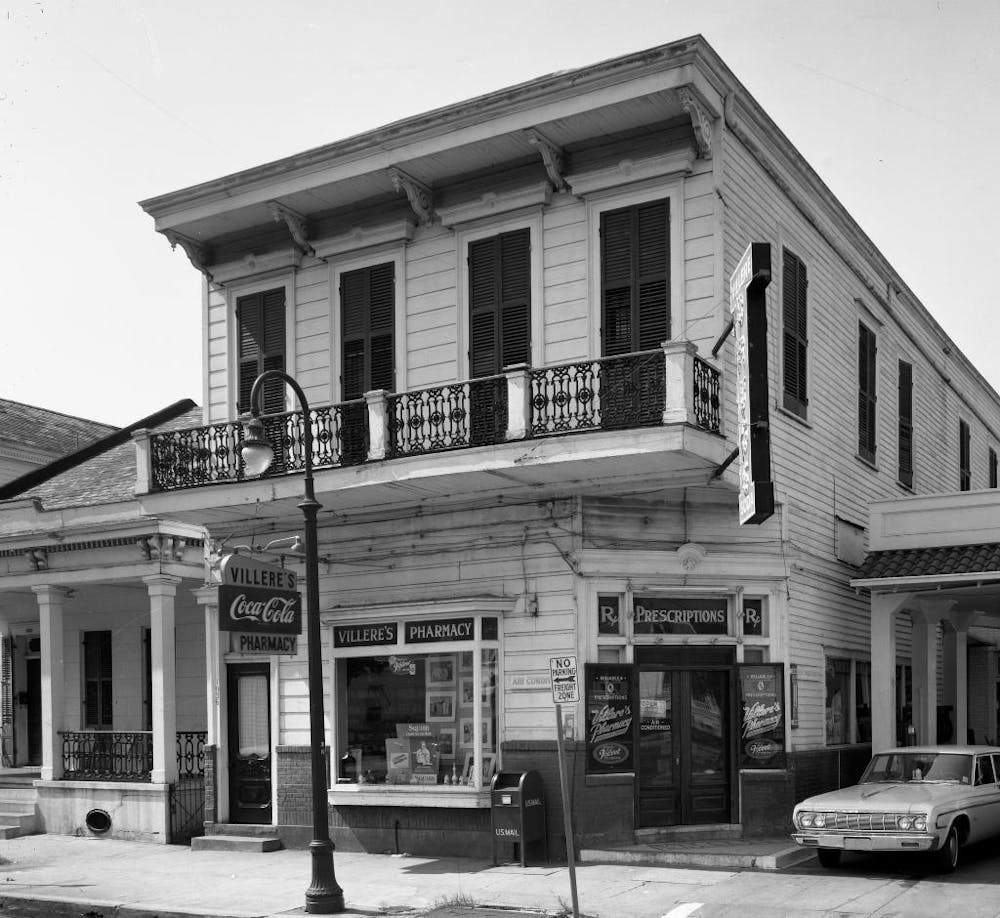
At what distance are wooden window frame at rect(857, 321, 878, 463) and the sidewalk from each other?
8120mm

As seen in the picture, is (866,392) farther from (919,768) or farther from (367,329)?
(367,329)

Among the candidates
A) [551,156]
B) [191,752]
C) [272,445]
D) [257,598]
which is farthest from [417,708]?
[551,156]

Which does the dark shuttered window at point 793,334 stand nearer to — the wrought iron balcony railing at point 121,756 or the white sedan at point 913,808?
the white sedan at point 913,808

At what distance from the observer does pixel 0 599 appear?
81.3 feet

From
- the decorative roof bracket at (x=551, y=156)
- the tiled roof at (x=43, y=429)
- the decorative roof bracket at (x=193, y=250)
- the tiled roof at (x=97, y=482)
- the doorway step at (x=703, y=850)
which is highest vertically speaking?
the decorative roof bracket at (x=551, y=156)

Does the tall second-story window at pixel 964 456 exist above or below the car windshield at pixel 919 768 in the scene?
above

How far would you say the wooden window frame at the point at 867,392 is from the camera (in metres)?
21.8

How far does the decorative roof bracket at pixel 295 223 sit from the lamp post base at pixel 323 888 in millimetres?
8752

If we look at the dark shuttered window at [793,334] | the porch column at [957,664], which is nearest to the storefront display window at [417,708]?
the dark shuttered window at [793,334]

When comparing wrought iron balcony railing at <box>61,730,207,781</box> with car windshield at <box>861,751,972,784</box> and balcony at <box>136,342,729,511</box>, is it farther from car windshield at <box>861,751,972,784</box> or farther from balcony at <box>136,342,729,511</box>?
car windshield at <box>861,751,972,784</box>

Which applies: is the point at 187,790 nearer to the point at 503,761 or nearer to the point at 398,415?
the point at 503,761

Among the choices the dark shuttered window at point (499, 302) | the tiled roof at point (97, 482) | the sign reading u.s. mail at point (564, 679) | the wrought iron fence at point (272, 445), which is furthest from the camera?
the tiled roof at point (97, 482)

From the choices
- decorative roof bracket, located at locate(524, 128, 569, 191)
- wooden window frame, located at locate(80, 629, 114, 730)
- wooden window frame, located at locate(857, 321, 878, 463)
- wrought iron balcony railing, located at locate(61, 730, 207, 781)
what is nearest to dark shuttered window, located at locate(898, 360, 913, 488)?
wooden window frame, located at locate(857, 321, 878, 463)

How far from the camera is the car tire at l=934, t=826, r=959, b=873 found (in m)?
14.0
